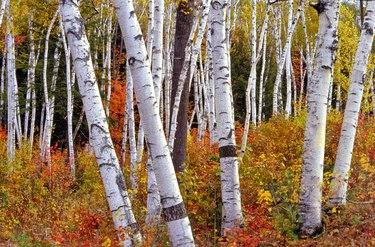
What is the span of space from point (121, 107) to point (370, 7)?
54.9ft

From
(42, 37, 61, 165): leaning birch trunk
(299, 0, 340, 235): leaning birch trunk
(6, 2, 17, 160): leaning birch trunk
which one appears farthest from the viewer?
(42, 37, 61, 165): leaning birch trunk

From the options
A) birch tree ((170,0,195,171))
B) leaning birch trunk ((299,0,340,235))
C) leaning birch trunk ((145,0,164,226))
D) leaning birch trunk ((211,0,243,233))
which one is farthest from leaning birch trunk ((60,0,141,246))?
birch tree ((170,0,195,171))

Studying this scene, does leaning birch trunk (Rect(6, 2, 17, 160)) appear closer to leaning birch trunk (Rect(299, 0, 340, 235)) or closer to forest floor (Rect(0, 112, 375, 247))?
forest floor (Rect(0, 112, 375, 247))

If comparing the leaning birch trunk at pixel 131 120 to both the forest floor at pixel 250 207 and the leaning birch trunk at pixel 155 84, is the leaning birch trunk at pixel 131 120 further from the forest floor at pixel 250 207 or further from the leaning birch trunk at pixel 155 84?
the leaning birch trunk at pixel 155 84

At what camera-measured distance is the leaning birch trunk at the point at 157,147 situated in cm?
452

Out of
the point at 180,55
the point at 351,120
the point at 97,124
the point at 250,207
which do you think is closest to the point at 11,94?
the point at 180,55

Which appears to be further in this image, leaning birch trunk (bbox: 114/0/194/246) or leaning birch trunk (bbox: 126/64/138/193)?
leaning birch trunk (bbox: 126/64/138/193)

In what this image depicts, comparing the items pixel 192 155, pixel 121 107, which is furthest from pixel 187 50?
pixel 121 107

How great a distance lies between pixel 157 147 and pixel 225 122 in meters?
1.58

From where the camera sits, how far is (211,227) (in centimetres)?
708

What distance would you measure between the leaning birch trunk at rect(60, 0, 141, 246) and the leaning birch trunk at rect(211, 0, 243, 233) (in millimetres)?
1387

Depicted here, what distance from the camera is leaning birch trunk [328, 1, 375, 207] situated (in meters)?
5.98

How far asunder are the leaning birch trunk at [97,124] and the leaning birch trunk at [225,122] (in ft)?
4.55

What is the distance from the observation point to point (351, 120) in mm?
6051
